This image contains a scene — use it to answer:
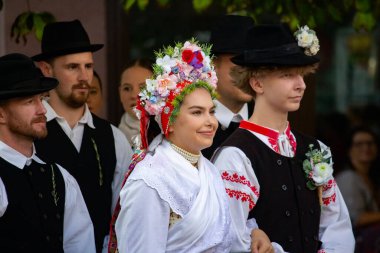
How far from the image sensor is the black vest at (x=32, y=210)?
15.1 ft

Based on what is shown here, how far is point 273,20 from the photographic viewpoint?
8.67 m

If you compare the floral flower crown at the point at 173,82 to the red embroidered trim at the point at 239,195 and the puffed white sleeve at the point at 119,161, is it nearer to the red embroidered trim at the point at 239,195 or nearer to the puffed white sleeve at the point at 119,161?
the red embroidered trim at the point at 239,195

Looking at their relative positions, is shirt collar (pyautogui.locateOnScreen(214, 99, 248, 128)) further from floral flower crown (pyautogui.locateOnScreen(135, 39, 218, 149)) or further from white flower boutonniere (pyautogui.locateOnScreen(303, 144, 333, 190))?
floral flower crown (pyautogui.locateOnScreen(135, 39, 218, 149))

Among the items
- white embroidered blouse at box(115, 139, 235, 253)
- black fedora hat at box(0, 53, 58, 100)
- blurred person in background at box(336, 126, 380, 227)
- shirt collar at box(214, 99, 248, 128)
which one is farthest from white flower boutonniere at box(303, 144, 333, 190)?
blurred person in background at box(336, 126, 380, 227)

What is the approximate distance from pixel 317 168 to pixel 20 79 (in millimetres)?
1458

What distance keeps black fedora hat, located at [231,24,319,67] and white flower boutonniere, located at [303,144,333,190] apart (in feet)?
1.48

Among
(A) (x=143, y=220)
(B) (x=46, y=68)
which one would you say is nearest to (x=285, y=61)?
(A) (x=143, y=220)

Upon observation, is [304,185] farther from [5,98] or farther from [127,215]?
[5,98]

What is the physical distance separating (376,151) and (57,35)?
3491 mm

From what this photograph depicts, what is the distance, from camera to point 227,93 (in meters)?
5.64

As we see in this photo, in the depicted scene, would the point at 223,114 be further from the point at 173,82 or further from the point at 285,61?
the point at 173,82

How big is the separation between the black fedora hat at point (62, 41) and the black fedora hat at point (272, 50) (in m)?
1.07

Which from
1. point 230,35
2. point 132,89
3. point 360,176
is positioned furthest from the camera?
point 360,176

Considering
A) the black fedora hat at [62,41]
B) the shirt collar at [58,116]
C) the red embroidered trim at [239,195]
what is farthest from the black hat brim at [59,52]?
the red embroidered trim at [239,195]
